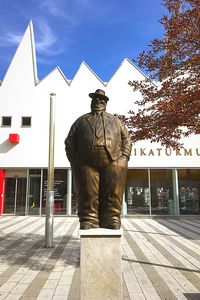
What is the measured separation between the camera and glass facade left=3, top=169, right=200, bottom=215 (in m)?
18.3

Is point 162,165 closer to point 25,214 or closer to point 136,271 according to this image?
point 25,214

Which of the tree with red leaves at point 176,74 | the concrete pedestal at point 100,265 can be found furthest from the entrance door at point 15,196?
the concrete pedestal at point 100,265

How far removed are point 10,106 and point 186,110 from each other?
50.7 ft

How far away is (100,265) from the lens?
145 inches

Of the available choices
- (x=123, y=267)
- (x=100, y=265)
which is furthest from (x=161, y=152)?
(x=100, y=265)

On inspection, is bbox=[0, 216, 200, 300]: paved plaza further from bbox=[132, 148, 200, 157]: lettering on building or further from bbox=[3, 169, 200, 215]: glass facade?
bbox=[132, 148, 200, 157]: lettering on building

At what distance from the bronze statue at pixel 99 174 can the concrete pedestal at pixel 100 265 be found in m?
0.18

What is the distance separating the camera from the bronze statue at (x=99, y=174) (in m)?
3.93

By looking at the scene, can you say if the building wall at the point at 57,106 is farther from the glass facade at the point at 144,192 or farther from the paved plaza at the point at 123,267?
the paved plaza at the point at 123,267

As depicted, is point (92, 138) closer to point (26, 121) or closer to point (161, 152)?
point (161, 152)

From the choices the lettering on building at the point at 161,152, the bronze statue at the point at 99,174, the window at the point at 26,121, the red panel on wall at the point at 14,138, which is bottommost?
the bronze statue at the point at 99,174

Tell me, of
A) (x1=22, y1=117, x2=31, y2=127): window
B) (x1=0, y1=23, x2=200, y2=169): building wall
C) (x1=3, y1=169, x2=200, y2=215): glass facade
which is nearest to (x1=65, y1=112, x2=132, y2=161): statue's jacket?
(x1=0, y1=23, x2=200, y2=169): building wall

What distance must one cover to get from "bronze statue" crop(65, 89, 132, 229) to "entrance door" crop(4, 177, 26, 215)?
1565cm

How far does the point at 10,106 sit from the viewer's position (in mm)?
19016
